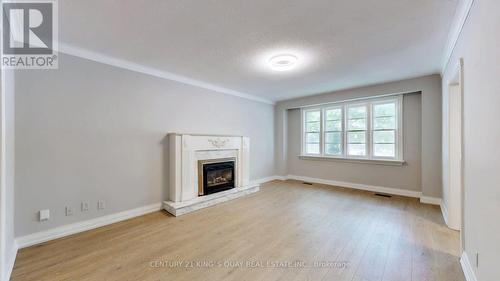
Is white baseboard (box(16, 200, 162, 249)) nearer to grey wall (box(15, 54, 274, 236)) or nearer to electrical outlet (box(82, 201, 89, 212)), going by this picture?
grey wall (box(15, 54, 274, 236))

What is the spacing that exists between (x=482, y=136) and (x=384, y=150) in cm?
363

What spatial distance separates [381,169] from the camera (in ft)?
15.8

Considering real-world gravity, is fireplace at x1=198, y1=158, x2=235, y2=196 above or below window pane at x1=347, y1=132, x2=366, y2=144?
below

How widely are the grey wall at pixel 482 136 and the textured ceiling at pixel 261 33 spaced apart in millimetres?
631

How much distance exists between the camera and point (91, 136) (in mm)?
2980

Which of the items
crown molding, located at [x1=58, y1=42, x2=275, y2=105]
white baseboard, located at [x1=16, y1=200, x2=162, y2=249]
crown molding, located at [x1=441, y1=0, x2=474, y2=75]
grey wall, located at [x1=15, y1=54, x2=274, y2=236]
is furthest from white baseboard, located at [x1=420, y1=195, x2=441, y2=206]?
white baseboard, located at [x1=16, y1=200, x2=162, y2=249]

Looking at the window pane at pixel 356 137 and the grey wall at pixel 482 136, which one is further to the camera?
the window pane at pixel 356 137

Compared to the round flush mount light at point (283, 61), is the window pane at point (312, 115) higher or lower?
lower

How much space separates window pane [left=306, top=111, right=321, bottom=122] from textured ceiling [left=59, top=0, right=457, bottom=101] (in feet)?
7.26

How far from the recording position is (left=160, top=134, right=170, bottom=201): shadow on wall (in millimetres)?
3779

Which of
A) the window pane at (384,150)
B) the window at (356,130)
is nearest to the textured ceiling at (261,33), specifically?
the window at (356,130)

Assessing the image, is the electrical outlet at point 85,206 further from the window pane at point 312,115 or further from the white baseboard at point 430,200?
the white baseboard at point 430,200

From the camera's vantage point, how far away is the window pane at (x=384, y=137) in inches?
186

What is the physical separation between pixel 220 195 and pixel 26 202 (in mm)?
2761
